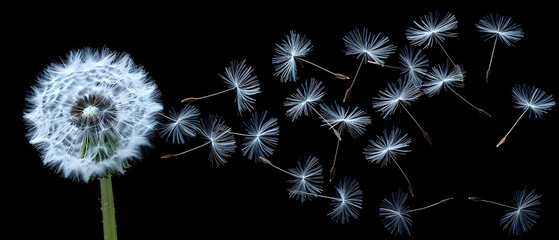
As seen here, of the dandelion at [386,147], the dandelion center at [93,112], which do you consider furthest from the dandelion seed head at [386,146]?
the dandelion center at [93,112]

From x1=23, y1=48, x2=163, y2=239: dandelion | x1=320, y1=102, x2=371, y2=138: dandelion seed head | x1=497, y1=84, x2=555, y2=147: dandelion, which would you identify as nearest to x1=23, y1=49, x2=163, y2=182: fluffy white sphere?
x1=23, y1=48, x2=163, y2=239: dandelion

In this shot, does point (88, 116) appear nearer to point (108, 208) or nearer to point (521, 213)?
point (108, 208)

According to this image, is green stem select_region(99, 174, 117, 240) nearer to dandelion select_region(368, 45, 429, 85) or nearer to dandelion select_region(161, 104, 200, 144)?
dandelion select_region(161, 104, 200, 144)

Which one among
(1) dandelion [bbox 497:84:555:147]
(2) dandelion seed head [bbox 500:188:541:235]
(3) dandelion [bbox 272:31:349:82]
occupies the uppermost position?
(3) dandelion [bbox 272:31:349:82]

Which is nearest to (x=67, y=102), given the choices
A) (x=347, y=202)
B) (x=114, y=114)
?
(x=114, y=114)

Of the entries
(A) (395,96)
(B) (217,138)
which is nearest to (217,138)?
(B) (217,138)

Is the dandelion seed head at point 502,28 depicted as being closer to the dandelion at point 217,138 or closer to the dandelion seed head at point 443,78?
the dandelion seed head at point 443,78

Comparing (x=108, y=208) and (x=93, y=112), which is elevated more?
(x=93, y=112)
